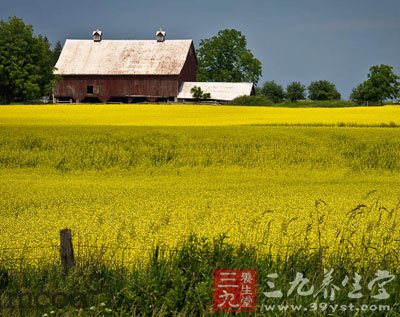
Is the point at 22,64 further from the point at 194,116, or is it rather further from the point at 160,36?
the point at 194,116

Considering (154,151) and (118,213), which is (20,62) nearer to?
(154,151)

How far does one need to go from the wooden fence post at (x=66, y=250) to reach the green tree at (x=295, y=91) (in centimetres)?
9798

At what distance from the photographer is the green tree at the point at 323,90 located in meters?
104

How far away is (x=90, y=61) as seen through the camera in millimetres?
76312

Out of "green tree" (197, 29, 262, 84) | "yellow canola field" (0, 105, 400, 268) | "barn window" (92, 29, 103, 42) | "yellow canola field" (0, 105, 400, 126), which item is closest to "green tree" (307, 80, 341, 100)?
"green tree" (197, 29, 262, 84)

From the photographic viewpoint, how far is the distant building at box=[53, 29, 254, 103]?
241 feet

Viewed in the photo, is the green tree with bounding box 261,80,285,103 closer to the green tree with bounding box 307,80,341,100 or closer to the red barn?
the green tree with bounding box 307,80,341,100

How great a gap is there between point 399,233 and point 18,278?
20.0 feet

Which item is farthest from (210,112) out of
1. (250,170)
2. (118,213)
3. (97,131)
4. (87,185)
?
(118,213)

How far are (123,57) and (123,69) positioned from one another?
1864 mm

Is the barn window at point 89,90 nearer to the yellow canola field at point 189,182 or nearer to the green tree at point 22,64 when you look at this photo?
the green tree at point 22,64

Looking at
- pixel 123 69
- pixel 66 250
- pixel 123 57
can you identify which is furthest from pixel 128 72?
pixel 66 250

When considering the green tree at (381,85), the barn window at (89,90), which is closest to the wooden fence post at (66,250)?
the barn window at (89,90)

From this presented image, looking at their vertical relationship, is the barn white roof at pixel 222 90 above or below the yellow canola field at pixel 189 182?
above
